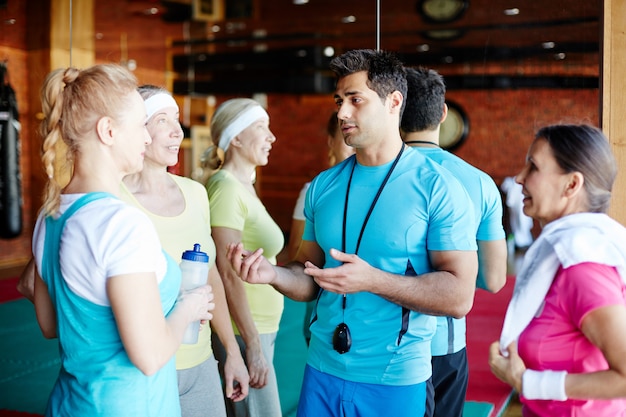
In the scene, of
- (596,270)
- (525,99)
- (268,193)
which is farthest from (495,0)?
(268,193)

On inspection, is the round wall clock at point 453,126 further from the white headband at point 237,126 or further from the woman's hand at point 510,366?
the woman's hand at point 510,366

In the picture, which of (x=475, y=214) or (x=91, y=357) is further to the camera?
(x=475, y=214)

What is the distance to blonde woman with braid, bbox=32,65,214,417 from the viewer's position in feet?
4.86

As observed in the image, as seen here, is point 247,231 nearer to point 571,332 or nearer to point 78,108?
point 78,108

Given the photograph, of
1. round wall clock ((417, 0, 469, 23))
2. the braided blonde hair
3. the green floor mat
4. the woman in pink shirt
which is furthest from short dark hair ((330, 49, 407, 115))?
round wall clock ((417, 0, 469, 23))

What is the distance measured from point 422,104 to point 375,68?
0.53 meters

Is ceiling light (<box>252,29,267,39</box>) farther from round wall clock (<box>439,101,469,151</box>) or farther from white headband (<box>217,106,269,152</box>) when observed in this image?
white headband (<box>217,106,269,152</box>)

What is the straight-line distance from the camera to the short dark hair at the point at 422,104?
2562mm

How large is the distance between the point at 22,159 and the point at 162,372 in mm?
7065

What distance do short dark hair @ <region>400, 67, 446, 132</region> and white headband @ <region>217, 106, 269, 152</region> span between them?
668 mm

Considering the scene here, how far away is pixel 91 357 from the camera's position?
1571 mm

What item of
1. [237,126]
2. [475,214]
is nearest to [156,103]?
[237,126]

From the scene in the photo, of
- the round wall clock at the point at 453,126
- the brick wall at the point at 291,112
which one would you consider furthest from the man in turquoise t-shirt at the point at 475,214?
the round wall clock at the point at 453,126

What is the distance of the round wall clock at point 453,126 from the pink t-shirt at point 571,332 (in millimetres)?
8095
